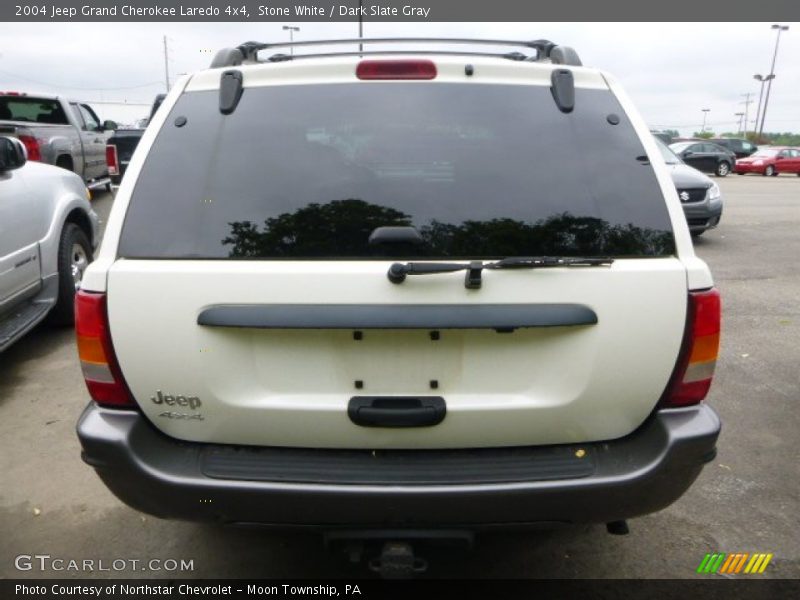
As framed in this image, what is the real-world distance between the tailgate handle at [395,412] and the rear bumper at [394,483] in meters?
0.13

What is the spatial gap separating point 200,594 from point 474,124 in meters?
2.09

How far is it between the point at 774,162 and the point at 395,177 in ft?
114

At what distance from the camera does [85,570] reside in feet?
8.58

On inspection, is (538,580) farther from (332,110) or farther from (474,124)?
(332,110)

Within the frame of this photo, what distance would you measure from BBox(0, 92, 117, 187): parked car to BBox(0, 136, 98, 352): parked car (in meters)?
4.33

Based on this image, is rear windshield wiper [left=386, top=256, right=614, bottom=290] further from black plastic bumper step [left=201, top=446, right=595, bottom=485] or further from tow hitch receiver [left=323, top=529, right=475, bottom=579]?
tow hitch receiver [left=323, top=529, right=475, bottom=579]

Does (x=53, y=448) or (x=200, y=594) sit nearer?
(x=200, y=594)

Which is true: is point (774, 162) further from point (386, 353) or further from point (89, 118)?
point (386, 353)

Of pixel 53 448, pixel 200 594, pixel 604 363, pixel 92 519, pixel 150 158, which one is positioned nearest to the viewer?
pixel 604 363

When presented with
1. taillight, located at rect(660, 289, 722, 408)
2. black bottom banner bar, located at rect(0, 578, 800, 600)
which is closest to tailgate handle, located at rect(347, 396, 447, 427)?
taillight, located at rect(660, 289, 722, 408)

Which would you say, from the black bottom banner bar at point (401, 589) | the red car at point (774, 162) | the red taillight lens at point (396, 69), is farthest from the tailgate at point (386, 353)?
the red car at point (774, 162)

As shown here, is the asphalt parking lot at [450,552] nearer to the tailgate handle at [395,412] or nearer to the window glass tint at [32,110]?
the tailgate handle at [395,412]

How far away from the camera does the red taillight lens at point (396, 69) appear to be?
2162mm

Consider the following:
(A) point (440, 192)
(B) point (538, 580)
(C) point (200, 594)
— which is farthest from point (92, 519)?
(A) point (440, 192)
